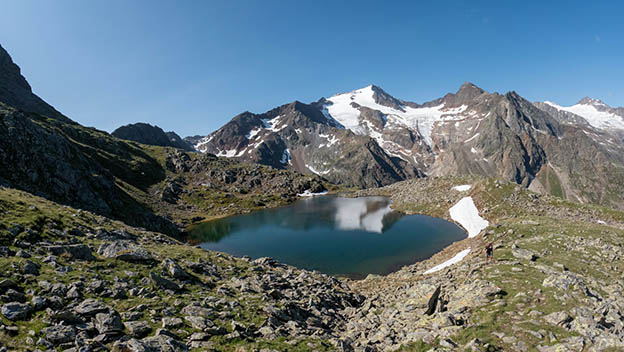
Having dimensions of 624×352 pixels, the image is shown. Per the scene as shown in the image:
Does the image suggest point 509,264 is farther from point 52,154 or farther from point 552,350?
point 52,154

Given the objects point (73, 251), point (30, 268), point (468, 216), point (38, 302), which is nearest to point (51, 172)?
point (73, 251)

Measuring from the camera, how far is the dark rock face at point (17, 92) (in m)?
138

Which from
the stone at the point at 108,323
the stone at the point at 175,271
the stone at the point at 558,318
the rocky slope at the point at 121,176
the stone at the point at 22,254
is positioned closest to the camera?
the stone at the point at 108,323

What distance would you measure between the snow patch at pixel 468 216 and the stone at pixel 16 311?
61.4 m

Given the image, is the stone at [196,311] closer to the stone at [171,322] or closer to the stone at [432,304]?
the stone at [171,322]

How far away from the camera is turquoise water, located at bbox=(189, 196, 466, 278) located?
45.9 metres

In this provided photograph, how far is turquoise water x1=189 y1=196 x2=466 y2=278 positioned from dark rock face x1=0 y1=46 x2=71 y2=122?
134467mm

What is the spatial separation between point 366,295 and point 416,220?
5199 cm

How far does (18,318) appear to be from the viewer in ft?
33.0

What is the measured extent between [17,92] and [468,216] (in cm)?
23252

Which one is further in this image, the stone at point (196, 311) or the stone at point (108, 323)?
the stone at point (196, 311)

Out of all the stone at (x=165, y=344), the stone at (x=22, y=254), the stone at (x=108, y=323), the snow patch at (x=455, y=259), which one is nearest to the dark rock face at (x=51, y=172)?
the stone at (x=22, y=254)

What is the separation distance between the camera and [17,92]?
488ft

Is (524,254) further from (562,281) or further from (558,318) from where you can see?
(558,318)
